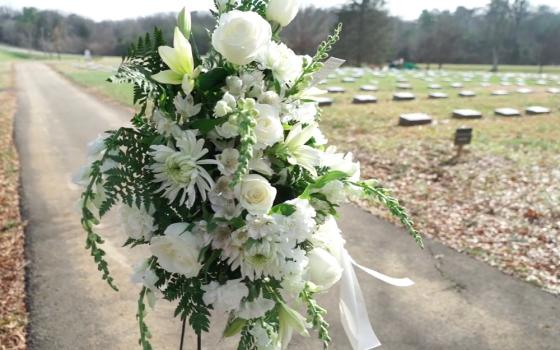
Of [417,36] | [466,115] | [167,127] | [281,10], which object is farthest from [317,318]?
[417,36]

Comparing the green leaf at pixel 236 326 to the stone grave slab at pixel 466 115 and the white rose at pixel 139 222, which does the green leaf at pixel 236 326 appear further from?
the stone grave slab at pixel 466 115

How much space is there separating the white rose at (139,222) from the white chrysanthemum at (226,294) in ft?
0.98

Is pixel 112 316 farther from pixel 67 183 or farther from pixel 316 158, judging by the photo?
pixel 67 183

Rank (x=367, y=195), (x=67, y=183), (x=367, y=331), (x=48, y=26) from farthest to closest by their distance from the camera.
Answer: (x=48, y=26), (x=67, y=183), (x=367, y=331), (x=367, y=195)

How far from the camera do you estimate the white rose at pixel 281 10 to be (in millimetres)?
1735

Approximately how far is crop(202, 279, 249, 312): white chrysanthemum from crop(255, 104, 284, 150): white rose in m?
0.49

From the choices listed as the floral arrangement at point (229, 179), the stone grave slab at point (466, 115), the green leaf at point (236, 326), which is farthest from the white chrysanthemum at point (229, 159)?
the stone grave slab at point (466, 115)

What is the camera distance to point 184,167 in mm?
1536

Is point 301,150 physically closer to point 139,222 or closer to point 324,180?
point 324,180

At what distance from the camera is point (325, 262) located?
175cm

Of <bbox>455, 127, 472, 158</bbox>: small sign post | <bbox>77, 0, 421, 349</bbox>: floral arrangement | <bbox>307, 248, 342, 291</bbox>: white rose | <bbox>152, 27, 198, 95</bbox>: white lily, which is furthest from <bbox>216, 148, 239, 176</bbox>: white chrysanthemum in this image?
<bbox>455, 127, 472, 158</bbox>: small sign post

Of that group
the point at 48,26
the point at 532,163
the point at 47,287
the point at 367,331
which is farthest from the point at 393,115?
the point at 48,26

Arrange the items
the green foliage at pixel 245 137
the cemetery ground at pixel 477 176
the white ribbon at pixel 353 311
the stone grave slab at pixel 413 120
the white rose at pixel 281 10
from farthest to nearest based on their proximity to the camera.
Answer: the stone grave slab at pixel 413 120, the cemetery ground at pixel 477 176, the white ribbon at pixel 353 311, the white rose at pixel 281 10, the green foliage at pixel 245 137

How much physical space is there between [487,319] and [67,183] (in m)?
6.80
